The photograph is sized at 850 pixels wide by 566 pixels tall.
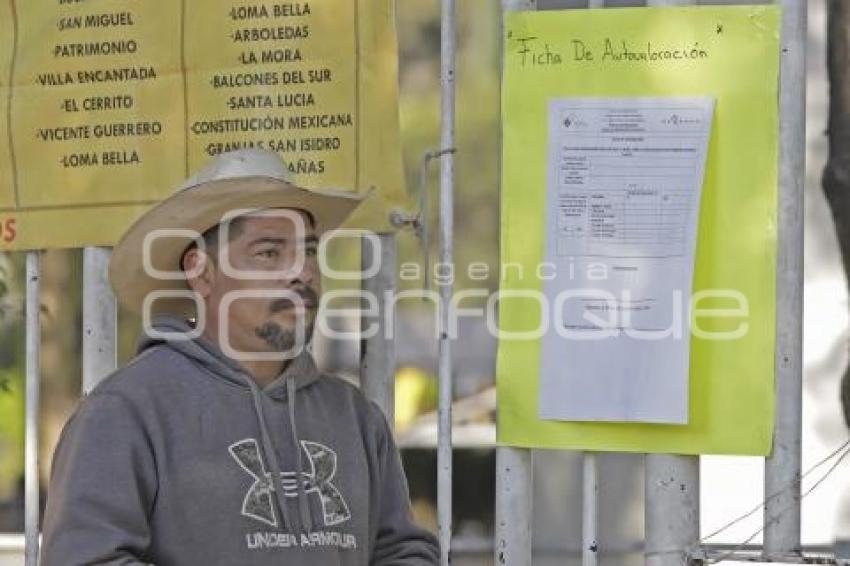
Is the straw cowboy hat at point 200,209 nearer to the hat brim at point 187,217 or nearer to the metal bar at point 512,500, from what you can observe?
the hat brim at point 187,217

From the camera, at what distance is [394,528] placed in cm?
307

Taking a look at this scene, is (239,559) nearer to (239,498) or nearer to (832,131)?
(239,498)

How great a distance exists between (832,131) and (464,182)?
101 cm

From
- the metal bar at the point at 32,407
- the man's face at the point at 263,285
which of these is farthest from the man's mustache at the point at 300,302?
the metal bar at the point at 32,407

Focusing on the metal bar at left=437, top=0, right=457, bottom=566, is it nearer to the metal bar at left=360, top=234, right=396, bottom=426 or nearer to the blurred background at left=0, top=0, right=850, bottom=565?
the metal bar at left=360, top=234, right=396, bottom=426

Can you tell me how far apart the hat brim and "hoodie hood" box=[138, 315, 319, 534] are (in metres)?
0.09

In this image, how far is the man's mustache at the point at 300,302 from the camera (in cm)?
291

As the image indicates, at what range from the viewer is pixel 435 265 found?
3.33m

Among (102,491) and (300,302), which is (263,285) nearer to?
(300,302)

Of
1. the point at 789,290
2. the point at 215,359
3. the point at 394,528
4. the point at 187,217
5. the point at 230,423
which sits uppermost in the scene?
the point at 187,217

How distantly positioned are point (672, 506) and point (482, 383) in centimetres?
115

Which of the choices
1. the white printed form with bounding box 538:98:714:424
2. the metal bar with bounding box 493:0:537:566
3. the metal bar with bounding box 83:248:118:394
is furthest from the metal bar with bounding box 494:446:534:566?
the metal bar with bounding box 83:248:118:394

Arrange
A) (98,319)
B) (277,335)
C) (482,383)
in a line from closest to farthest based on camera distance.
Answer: (277,335) → (98,319) → (482,383)

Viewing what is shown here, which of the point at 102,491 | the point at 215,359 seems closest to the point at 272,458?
Answer: the point at 215,359
